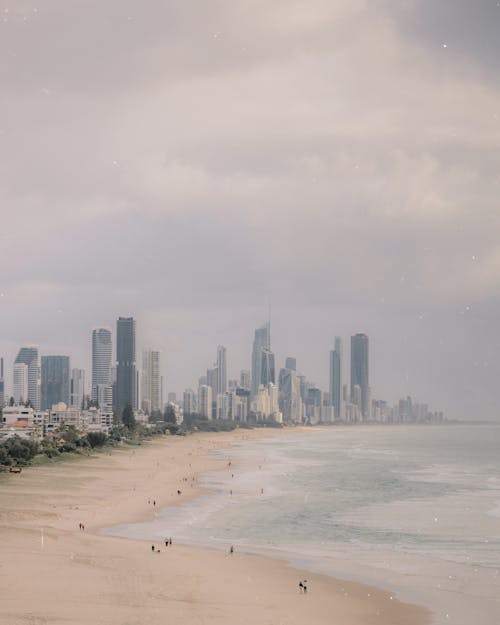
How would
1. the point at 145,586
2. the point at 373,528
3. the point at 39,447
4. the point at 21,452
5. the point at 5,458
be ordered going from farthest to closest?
the point at 39,447 < the point at 21,452 < the point at 5,458 < the point at 373,528 < the point at 145,586

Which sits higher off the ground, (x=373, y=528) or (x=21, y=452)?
(x=21, y=452)

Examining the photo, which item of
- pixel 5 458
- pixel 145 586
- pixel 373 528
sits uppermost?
pixel 145 586

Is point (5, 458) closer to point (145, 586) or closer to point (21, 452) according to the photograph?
point (21, 452)

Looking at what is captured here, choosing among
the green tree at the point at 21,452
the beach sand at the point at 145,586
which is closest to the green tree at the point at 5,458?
the green tree at the point at 21,452

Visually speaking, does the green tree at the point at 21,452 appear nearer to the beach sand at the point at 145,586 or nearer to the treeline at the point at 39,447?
the treeline at the point at 39,447

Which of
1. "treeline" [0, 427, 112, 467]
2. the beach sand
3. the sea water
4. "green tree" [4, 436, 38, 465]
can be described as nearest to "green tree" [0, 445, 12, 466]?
"treeline" [0, 427, 112, 467]

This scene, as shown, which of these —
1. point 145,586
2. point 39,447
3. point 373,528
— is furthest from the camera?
point 39,447

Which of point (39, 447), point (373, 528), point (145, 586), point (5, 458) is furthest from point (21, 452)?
point (145, 586)

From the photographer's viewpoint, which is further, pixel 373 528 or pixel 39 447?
pixel 39 447

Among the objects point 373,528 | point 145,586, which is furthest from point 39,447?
point 145,586
